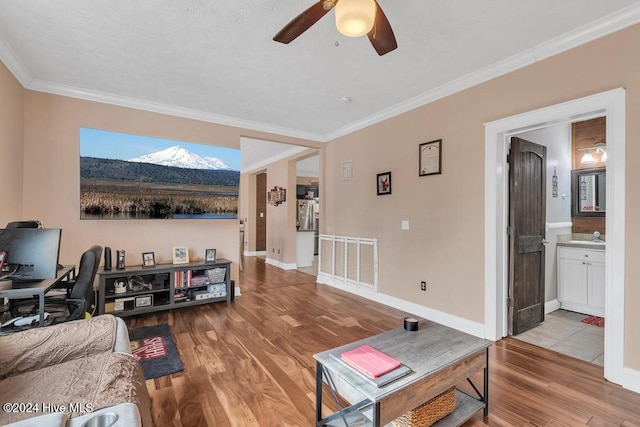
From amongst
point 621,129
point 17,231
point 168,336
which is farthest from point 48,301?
point 621,129

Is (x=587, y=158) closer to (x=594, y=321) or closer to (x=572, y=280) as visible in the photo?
(x=572, y=280)

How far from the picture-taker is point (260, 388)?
6.88 feet

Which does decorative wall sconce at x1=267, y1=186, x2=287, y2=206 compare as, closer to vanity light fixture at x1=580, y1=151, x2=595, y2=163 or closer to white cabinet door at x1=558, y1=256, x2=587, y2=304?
white cabinet door at x1=558, y1=256, x2=587, y2=304

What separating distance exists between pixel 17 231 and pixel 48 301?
67cm

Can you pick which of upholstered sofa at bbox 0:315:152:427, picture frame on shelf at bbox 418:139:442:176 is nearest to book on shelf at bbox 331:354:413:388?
upholstered sofa at bbox 0:315:152:427

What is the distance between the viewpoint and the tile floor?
8.63 feet

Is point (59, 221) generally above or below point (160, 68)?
below

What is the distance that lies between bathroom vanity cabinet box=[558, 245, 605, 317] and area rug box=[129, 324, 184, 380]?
4500 millimetres

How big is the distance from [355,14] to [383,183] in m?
2.88

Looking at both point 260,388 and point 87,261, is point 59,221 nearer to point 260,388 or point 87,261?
point 87,261

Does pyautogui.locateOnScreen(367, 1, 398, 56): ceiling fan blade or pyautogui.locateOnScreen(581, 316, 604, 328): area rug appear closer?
pyautogui.locateOnScreen(367, 1, 398, 56): ceiling fan blade

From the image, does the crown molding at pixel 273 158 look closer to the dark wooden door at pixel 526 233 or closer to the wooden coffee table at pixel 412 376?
the dark wooden door at pixel 526 233

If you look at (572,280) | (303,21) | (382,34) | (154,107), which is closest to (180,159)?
(154,107)

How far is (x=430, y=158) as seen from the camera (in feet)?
11.5
